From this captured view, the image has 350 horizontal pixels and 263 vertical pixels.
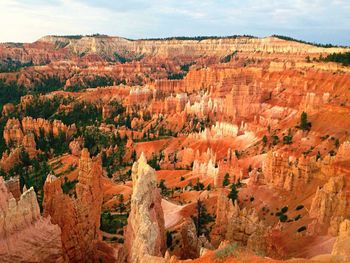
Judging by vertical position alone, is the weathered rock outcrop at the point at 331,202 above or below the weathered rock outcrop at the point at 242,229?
below

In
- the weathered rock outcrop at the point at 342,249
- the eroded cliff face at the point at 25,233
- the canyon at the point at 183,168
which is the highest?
the weathered rock outcrop at the point at 342,249

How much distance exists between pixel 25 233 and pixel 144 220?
4.68 meters

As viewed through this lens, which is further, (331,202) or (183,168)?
(183,168)

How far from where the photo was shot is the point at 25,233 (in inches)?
642

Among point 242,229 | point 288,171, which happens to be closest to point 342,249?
point 242,229

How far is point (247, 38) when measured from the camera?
571 feet

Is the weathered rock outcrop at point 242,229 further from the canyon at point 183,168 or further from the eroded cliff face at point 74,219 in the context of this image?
the eroded cliff face at point 74,219

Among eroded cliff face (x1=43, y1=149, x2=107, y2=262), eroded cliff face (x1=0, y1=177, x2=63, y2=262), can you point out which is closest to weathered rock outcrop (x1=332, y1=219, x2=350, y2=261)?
eroded cliff face (x1=0, y1=177, x2=63, y2=262)

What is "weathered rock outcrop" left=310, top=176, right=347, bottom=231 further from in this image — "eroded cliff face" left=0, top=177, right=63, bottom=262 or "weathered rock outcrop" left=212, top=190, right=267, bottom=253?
"eroded cliff face" left=0, top=177, right=63, bottom=262

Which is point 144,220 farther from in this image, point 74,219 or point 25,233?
point 74,219

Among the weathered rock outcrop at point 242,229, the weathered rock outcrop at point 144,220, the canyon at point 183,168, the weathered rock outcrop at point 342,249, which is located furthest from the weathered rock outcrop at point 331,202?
the weathered rock outcrop at point 144,220

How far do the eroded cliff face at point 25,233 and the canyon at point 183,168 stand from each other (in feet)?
0.15

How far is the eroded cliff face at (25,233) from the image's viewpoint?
1570cm

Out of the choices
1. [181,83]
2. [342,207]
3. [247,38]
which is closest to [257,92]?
[181,83]
